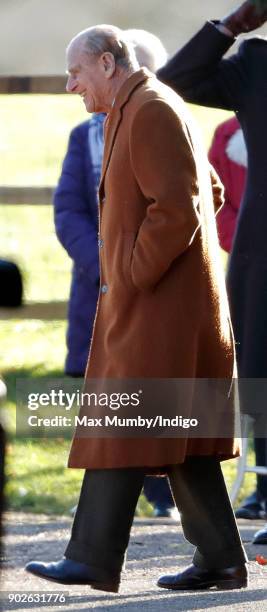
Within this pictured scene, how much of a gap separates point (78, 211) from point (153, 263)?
2324mm

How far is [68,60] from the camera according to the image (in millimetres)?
5227

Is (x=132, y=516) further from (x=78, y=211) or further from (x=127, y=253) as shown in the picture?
(x=78, y=211)

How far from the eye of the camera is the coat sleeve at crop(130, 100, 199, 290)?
4820 millimetres

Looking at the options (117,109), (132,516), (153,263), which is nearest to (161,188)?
(153,263)

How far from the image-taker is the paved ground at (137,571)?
539 centimetres

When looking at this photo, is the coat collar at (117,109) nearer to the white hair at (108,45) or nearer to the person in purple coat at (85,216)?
the white hair at (108,45)

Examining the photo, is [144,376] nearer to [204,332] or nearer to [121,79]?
[204,332]

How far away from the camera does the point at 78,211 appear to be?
716 cm

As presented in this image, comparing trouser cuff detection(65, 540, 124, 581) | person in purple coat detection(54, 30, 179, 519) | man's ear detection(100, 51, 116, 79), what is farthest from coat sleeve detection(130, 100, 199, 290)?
person in purple coat detection(54, 30, 179, 519)

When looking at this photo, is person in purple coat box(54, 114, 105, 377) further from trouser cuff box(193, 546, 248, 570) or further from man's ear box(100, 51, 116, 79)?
trouser cuff box(193, 546, 248, 570)

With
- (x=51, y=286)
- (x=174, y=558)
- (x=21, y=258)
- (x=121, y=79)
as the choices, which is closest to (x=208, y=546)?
(x=174, y=558)

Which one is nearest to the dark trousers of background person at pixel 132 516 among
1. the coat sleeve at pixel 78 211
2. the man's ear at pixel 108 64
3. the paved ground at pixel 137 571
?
the paved ground at pixel 137 571

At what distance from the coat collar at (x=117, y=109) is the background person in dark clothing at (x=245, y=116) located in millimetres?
1155

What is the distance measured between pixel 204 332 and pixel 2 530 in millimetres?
1808
